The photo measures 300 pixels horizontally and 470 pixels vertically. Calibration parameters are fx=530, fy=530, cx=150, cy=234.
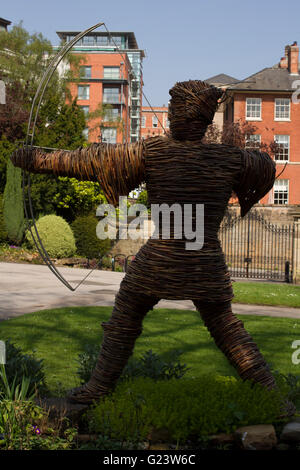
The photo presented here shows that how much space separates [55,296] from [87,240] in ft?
33.5

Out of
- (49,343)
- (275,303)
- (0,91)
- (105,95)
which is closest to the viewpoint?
(49,343)

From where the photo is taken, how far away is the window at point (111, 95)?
54134 millimetres

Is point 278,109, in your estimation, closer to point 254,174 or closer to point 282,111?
point 282,111

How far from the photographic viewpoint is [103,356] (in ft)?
12.5

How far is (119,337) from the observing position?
12.3 ft

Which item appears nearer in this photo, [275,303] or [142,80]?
[142,80]

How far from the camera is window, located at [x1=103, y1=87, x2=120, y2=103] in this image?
54.1 meters

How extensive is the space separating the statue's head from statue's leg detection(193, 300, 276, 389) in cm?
122

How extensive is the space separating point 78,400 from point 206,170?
1.90 metres

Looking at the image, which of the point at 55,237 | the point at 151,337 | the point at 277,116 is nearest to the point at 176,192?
the point at 151,337

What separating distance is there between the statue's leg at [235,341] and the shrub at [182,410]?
0.33ft

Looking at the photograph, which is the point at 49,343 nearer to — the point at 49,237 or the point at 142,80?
the point at 142,80

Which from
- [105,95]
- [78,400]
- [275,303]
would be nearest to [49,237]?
[275,303]

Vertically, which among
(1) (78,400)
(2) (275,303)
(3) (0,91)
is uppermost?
(3) (0,91)
